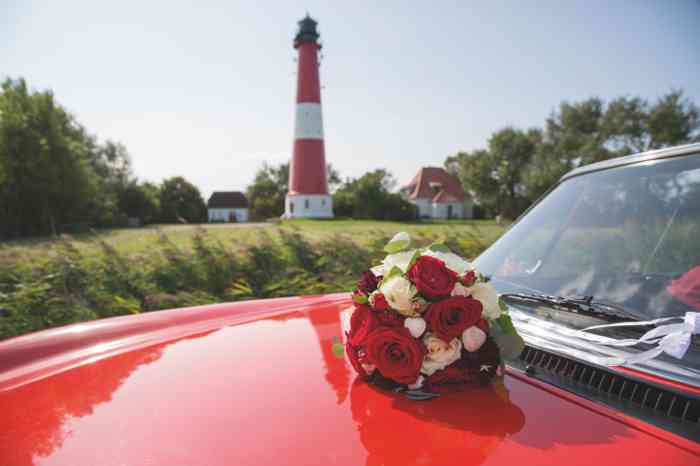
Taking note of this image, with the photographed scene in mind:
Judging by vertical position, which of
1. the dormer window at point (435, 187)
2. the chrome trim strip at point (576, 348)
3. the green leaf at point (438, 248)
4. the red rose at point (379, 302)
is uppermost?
the dormer window at point (435, 187)

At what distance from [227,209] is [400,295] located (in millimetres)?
65382

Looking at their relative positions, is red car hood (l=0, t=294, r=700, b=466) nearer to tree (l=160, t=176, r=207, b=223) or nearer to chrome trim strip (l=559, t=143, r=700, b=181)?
chrome trim strip (l=559, t=143, r=700, b=181)

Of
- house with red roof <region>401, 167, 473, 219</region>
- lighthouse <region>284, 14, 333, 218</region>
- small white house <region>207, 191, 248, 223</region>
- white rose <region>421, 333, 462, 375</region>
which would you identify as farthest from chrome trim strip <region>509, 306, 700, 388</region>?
small white house <region>207, 191, 248, 223</region>

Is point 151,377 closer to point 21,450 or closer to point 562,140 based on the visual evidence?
point 21,450

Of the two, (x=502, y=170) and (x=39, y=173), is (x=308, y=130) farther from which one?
(x=502, y=170)

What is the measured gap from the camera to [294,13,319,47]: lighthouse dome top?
3603 cm

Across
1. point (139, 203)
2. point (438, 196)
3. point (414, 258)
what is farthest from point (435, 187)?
point (414, 258)

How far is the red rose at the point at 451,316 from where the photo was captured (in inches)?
42.1

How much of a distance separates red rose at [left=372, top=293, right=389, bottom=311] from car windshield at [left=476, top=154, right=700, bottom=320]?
0.73 metres

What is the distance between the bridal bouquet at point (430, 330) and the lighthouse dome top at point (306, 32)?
38.8m

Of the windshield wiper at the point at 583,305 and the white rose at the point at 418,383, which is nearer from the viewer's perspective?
the white rose at the point at 418,383

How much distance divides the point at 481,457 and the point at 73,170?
109ft

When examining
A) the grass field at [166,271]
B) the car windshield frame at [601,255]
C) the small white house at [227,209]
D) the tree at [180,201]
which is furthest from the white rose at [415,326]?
the small white house at [227,209]

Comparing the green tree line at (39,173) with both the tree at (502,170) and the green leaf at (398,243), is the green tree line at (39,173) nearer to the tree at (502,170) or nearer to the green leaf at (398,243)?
the green leaf at (398,243)
